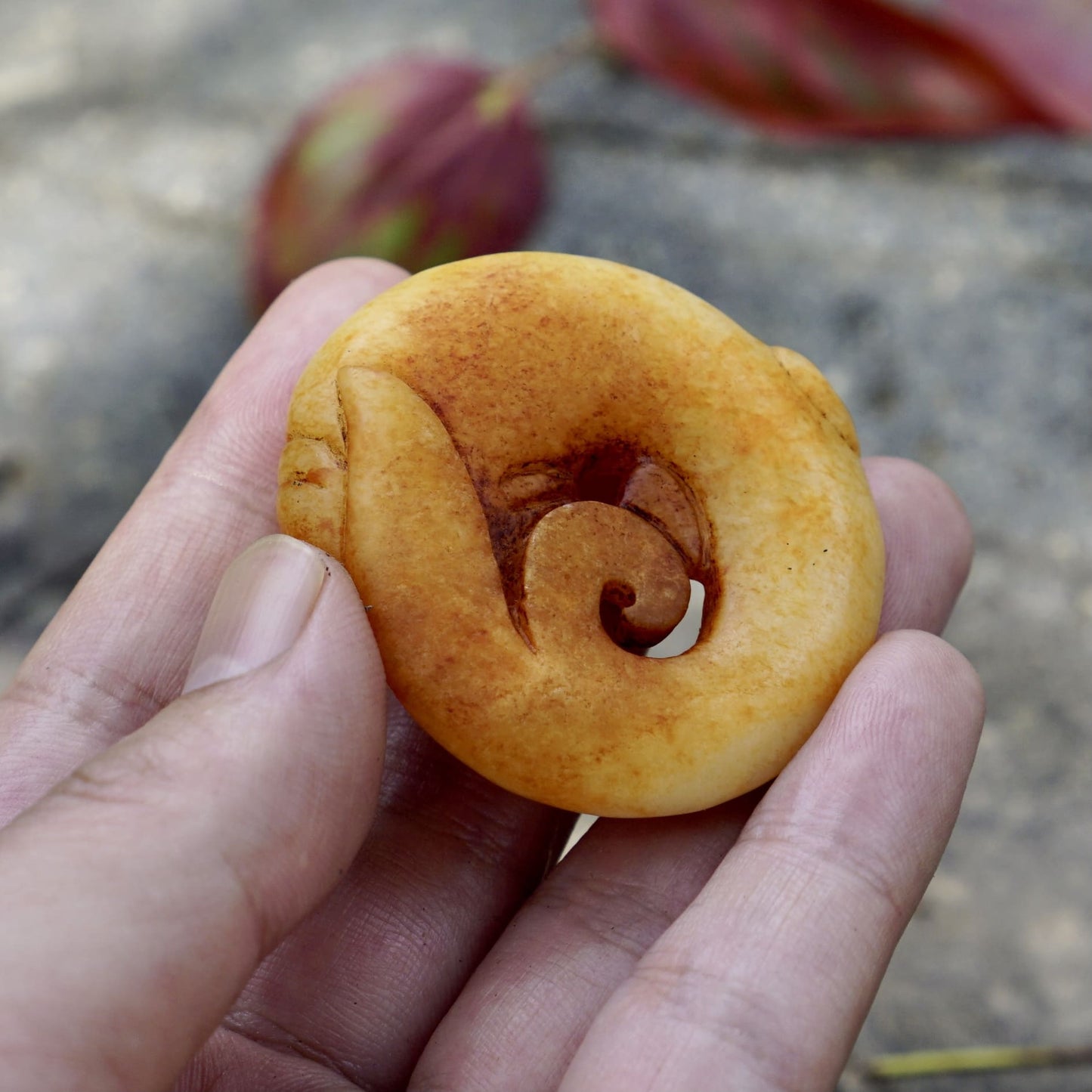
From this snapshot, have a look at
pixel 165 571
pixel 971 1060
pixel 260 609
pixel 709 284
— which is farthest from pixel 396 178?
pixel 971 1060

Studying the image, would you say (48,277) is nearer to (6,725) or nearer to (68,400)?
(68,400)

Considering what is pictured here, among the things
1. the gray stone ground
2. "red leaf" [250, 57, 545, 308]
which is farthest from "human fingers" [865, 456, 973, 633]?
"red leaf" [250, 57, 545, 308]

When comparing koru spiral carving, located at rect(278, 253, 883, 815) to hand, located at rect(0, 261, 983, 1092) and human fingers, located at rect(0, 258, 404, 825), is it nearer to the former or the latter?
hand, located at rect(0, 261, 983, 1092)

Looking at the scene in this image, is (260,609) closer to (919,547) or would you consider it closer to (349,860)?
(349,860)

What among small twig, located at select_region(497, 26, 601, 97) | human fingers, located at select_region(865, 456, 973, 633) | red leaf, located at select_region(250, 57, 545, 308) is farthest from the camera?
small twig, located at select_region(497, 26, 601, 97)

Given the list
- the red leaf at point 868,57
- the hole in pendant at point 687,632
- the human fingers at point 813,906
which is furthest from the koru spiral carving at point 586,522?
the red leaf at point 868,57
